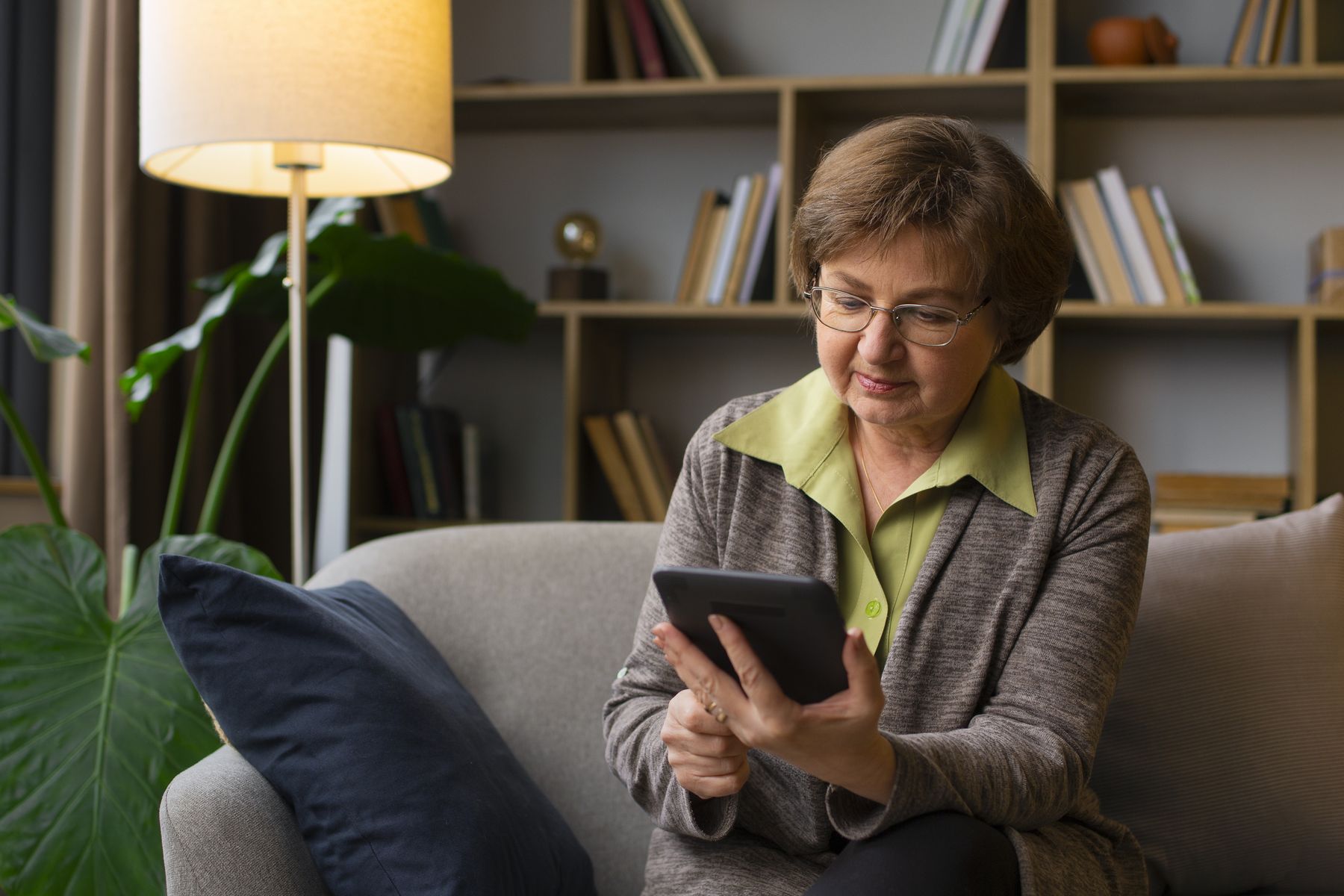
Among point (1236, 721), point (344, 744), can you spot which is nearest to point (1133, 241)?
point (1236, 721)

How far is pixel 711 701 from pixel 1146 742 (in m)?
0.65

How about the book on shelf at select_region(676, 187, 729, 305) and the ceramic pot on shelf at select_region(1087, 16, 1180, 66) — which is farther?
the book on shelf at select_region(676, 187, 729, 305)

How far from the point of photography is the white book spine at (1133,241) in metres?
2.47

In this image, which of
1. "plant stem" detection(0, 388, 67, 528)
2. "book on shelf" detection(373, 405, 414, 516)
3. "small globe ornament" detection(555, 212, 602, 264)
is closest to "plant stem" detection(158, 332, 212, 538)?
"plant stem" detection(0, 388, 67, 528)

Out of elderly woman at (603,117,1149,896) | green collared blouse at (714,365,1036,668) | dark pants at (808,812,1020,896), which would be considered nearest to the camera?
dark pants at (808,812,1020,896)

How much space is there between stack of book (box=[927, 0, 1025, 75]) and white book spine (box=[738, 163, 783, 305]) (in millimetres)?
373

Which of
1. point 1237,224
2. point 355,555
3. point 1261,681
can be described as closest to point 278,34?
point 355,555

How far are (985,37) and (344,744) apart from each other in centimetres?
195

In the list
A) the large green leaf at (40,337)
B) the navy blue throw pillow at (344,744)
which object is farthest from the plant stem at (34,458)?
the navy blue throw pillow at (344,744)

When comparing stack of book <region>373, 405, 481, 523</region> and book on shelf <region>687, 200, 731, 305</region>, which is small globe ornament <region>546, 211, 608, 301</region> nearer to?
book on shelf <region>687, 200, 731, 305</region>

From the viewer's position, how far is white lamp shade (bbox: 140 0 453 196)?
161cm

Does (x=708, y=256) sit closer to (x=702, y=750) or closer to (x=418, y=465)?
(x=418, y=465)

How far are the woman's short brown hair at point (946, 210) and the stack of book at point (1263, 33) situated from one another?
147 centimetres

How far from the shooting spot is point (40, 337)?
166cm
